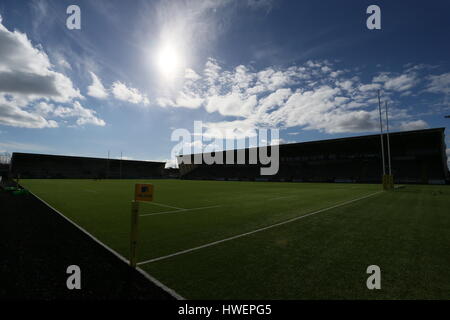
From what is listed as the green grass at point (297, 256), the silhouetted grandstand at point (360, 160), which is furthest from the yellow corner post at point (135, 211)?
the silhouetted grandstand at point (360, 160)

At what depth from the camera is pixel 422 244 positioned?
15.2 feet

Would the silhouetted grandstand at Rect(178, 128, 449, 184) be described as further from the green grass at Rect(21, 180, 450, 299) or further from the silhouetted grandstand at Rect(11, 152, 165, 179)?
the green grass at Rect(21, 180, 450, 299)

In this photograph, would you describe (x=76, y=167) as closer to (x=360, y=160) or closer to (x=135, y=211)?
(x=135, y=211)

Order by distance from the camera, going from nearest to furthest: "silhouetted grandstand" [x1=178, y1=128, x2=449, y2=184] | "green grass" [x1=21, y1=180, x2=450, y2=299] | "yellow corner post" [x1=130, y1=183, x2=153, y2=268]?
1. "green grass" [x1=21, y1=180, x2=450, y2=299]
2. "yellow corner post" [x1=130, y1=183, x2=153, y2=268]
3. "silhouetted grandstand" [x1=178, y1=128, x2=449, y2=184]

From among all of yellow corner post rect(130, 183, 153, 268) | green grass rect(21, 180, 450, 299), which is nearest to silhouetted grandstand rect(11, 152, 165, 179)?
green grass rect(21, 180, 450, 299)

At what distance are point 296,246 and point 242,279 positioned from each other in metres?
1.97

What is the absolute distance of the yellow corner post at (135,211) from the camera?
3.42 meters

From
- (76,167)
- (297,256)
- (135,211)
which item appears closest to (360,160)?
(297,256)

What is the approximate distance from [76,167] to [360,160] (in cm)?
9041

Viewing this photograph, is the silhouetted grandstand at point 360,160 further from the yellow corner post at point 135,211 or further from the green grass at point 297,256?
the yellow corner post at point 135,211

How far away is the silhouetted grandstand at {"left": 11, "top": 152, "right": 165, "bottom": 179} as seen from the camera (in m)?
65.6

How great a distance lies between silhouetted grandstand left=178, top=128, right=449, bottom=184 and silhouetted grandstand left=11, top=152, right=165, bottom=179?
1713 inches

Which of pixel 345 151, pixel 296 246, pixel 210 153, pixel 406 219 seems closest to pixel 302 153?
pixel 345 151
